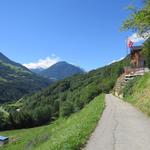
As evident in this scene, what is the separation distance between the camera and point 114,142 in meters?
17.7

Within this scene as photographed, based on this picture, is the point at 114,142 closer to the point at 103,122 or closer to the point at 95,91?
the point at 103,122

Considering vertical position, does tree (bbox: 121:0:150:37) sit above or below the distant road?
above

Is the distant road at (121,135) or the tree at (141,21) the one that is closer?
the distant road at (121,135)

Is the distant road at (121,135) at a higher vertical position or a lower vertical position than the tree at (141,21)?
lower

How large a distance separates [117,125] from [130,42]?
56.0m

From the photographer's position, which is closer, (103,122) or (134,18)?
(103,122)

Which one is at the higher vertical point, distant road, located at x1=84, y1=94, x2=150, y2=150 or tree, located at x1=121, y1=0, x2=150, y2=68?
tree, located at x1=121, y1=0, x2=150, y2=68

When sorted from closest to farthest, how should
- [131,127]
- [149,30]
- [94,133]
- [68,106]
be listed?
1. [94,133]
2. [131,127]
3. [149,30]
4. [68,106]

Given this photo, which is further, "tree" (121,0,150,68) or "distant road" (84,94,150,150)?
"tree" (121,0,150,68)

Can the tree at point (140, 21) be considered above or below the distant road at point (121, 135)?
above

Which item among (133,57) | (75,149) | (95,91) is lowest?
(75,149)

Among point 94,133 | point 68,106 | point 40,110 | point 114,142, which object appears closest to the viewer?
point 114,142

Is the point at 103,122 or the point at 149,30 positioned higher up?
the point at 149,30

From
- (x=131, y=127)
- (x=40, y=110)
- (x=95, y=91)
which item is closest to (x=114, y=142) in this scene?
(x=131, y=127)
